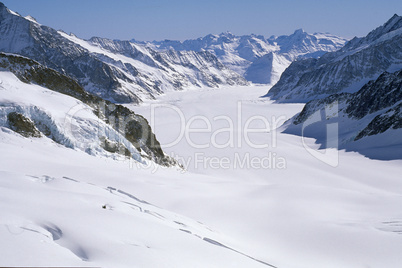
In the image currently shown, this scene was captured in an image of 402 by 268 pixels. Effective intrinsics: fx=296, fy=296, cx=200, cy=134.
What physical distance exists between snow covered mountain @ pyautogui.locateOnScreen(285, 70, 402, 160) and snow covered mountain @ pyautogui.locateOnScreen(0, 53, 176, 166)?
29074 mm

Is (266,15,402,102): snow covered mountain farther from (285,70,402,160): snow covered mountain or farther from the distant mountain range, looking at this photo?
(285,70,402,160): snow covered mountain

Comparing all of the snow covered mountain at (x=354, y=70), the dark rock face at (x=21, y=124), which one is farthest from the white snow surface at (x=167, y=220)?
the snow covered mountain at (x=354, y=70)

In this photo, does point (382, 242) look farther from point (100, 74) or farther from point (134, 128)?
point (100, 74)

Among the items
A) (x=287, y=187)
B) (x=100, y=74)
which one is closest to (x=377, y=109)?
(x=287, y=187)

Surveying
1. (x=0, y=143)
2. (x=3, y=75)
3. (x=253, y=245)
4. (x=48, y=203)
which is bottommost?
(x=253, y=245)

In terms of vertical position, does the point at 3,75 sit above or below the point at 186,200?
above

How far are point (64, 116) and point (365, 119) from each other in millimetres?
49188

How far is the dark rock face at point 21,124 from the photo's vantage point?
15.7 metres

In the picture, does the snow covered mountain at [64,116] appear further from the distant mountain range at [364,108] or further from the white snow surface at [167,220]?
the distant mountain range at [364,108]

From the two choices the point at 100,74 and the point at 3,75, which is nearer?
the point at 3,75

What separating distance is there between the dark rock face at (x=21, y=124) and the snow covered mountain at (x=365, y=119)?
36.2 metres

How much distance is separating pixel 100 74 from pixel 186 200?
13517cm

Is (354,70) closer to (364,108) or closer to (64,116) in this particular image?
(364,108)

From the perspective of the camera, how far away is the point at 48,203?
21.0 feet
